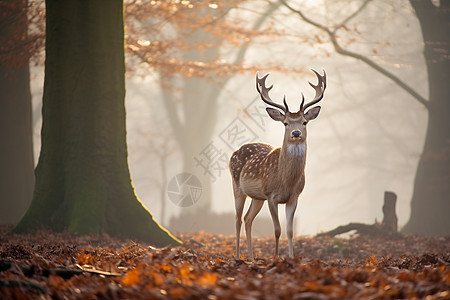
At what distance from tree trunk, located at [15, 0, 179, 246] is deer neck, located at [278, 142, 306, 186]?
3085mm

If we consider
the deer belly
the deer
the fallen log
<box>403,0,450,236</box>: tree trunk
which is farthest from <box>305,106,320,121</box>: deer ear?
<box>403,0,450,236</box>: tree trunk

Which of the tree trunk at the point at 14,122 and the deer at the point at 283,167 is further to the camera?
the tree trunk at the point at 14,122

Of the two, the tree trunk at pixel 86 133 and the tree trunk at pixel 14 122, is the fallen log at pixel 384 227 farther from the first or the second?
the tree trunk at pixel 14 122

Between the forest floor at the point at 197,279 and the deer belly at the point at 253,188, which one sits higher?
the deer belly at the point at 253,188

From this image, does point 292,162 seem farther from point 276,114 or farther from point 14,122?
point 14,122

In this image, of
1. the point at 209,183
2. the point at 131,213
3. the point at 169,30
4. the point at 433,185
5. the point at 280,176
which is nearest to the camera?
the point at 280,176

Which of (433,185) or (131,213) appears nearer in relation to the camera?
(131,213)

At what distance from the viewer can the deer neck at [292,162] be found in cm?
666

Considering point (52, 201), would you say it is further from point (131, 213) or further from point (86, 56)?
point (86, 56)

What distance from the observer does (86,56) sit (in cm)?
930

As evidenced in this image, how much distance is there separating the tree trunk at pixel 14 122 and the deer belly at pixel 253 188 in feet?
26.7

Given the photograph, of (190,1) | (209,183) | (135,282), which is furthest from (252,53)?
(135,282)

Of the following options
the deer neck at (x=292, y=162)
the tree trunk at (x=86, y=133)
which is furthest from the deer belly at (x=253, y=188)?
the tree trunk at (x=86, y=133)

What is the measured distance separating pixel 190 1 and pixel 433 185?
9.03m
